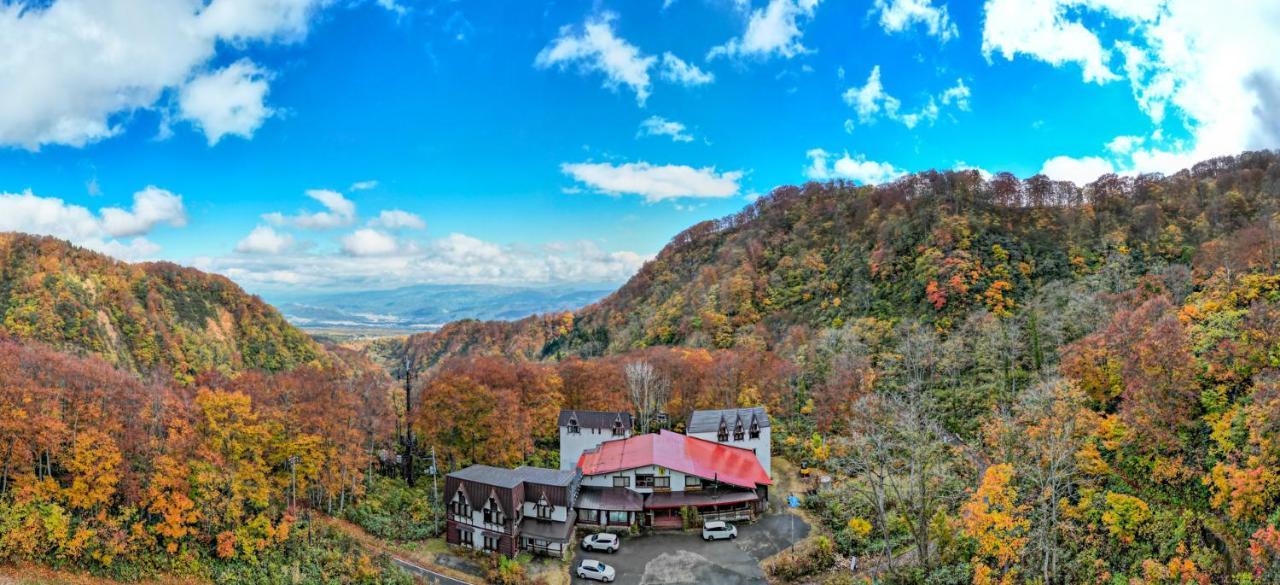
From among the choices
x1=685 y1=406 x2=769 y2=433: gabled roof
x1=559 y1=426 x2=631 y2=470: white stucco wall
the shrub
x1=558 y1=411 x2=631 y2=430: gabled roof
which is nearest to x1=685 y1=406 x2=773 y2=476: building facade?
x1=685 y1=406 x2=769 y2=433: gabled roof

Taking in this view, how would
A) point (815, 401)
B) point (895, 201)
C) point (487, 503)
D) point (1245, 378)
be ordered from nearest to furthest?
point (1245, 378)
point (487, 503)
point (815, 401)
point (895, 201)

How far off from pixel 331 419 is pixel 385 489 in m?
7.83

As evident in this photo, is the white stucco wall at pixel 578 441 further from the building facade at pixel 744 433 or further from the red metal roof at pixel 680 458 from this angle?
the building facade at pixel 744 433

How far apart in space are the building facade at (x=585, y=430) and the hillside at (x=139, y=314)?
59.7m

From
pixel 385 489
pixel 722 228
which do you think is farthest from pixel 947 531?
pixel 722 228

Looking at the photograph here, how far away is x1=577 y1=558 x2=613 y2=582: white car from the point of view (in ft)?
103

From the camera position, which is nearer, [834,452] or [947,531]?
[947,531]

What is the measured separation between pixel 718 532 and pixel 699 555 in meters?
2.31

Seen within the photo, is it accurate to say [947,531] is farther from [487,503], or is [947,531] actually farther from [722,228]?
[722,228]

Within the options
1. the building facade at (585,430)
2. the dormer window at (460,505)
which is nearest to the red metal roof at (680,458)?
the building facade at (585,430)

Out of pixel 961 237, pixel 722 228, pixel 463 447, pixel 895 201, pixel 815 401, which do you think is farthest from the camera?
pixel 722 228

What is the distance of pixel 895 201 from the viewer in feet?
316

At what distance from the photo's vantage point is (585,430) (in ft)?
154

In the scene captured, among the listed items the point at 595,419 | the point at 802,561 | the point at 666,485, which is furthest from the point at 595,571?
the point at 595,419
